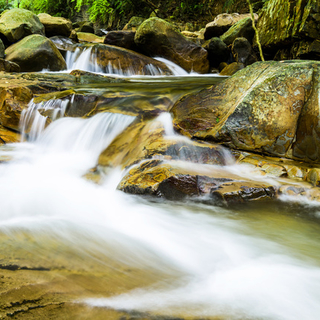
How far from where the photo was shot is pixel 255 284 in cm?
183

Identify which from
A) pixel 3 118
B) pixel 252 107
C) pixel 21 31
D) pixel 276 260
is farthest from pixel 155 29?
pixel 276 260

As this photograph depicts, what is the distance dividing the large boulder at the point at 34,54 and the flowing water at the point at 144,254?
20.0 feet

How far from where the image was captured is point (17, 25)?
10.3 metres

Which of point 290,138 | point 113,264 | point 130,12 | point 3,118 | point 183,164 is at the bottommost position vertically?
point 113,264

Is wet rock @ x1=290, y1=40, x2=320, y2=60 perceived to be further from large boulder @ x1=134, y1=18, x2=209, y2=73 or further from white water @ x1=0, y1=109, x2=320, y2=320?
white water @ x1=0, y1=109, x2=320, y2=320

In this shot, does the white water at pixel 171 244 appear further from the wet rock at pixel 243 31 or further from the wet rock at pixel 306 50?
the wet rock at pixel 243 31

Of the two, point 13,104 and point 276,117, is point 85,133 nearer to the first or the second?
point 13,104

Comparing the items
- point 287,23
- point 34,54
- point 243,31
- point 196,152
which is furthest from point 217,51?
point 196,152

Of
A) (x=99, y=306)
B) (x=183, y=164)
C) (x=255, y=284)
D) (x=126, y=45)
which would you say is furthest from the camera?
(x=126, y=45)

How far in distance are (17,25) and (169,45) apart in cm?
562

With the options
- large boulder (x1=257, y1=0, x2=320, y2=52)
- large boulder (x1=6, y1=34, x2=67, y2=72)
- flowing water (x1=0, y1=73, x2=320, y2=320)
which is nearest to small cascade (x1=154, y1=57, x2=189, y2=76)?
large boulder (x1=257, y1=0, x2=320, y2=52)

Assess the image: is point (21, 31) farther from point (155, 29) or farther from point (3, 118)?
point (3, 118)

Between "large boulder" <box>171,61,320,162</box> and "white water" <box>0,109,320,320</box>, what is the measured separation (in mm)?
1394

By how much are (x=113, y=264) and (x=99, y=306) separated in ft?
1.71
